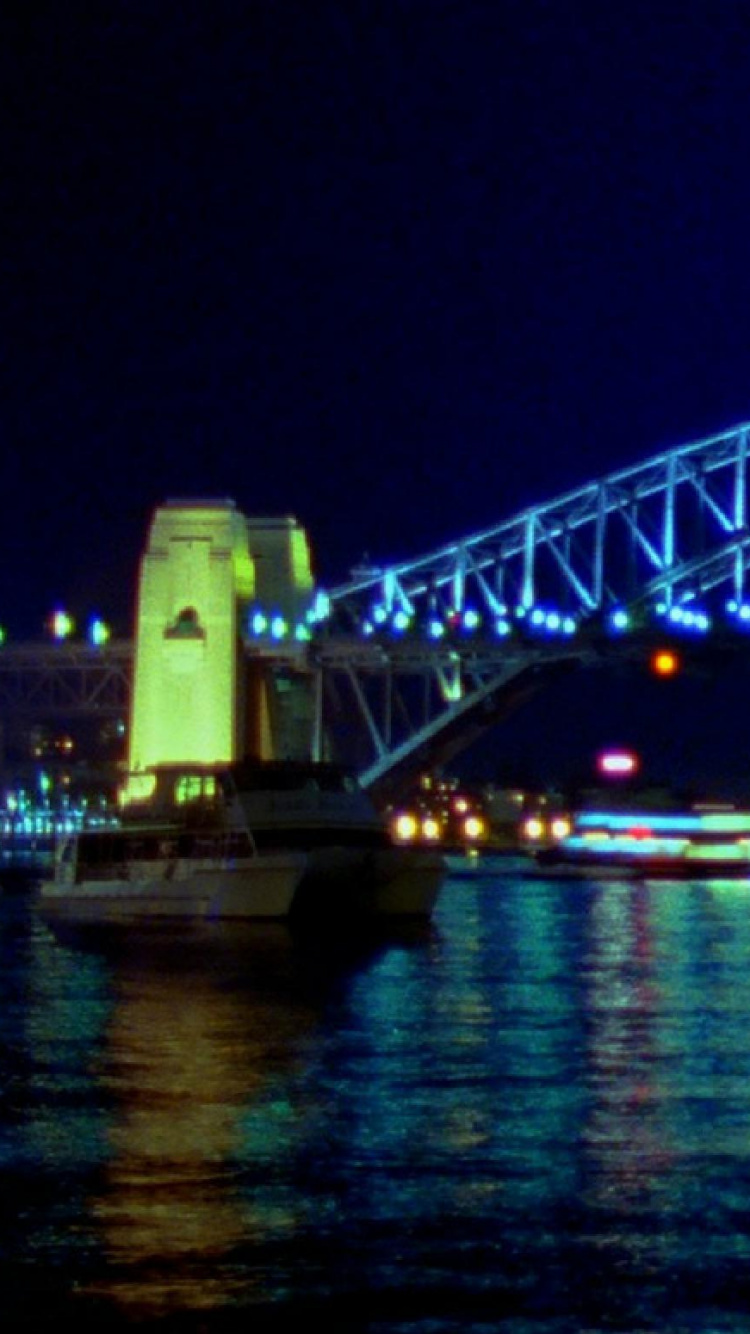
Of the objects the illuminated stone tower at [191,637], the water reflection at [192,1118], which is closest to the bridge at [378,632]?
the illuminated stone tower at [191,637]

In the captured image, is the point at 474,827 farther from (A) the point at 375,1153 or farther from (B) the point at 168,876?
(A) the point at 375,1153

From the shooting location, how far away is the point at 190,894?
4272cm

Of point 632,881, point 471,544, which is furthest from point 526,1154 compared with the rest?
point 471,544

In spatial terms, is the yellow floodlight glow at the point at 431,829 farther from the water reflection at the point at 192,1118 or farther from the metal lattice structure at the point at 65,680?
the water reflection at the point at 192,1118

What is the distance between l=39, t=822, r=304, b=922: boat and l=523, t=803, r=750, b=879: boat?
110ft

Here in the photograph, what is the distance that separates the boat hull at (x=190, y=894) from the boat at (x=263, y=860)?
0.05ft

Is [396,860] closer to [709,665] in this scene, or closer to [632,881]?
[632,881]

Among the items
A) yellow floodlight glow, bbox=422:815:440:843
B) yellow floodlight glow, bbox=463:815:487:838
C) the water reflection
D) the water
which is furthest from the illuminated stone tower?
yellow floodlight glow, bbox=463:815:487:838

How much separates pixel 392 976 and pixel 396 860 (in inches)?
456

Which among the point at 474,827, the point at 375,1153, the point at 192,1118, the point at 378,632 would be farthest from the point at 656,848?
the point at 375,1153

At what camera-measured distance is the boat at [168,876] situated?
4150cm

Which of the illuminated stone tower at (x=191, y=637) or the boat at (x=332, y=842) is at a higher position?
the illuminated stone tower at (x=191, y=637)

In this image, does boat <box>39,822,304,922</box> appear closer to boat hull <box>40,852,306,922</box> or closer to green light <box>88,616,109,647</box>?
boat hull <box>40,852,306,922</box>

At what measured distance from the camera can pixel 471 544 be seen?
106m
